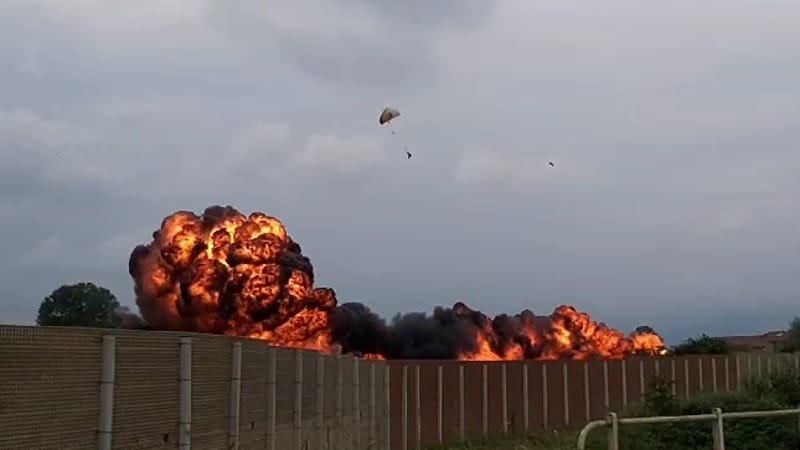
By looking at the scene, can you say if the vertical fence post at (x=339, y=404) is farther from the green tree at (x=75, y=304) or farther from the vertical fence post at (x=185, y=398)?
the green tree at (x=75, y=304)

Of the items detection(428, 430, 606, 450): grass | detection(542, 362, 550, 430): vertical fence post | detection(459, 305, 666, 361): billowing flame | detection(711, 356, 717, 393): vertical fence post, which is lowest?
detection(428, 430, 606, 450): grass

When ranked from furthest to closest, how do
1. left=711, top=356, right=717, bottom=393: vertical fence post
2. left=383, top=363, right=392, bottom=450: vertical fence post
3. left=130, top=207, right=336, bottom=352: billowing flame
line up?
left=130, top=207, right=336, bottom=352: billowing flame, left=711, top=356, right=717, bottom=393: vertical fence post, left=383, top=363, right=392, bottom=450: vertical fence post

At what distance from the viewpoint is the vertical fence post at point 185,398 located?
9.91 metres

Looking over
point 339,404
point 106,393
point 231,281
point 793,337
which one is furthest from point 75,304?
point 106,393

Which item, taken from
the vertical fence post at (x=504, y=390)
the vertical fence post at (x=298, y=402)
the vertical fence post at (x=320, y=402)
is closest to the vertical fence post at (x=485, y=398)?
the vertical fence post at (x=504, y=390)

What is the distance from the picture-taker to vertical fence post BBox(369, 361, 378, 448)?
2662 centimetres

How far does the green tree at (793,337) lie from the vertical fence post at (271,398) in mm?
57862

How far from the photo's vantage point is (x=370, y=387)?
28.0 metres

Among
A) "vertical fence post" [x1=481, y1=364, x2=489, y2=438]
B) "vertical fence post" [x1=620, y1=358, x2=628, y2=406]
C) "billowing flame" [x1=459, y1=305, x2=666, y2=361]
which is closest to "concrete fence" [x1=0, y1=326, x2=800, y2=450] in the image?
"vertical fence post" [x1=481, y1=364, x2=489, y2=438]

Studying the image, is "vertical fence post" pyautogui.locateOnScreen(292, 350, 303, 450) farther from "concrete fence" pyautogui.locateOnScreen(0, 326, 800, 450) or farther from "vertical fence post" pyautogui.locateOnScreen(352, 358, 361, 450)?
"vertical fence post" pyautogui.locateOnScreen(352, 358, 361, 450)

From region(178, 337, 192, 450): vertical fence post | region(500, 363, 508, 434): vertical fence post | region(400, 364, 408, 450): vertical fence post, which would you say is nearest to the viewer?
region(178, 337, 192, 450): vertical fence post

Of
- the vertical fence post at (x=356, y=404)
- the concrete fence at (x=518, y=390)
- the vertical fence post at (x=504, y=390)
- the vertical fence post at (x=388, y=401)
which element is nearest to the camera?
the vertical fence post at (x=356, y=404)

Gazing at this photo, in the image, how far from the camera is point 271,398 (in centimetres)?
1437

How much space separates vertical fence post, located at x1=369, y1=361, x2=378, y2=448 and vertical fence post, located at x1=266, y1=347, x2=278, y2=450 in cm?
1147
